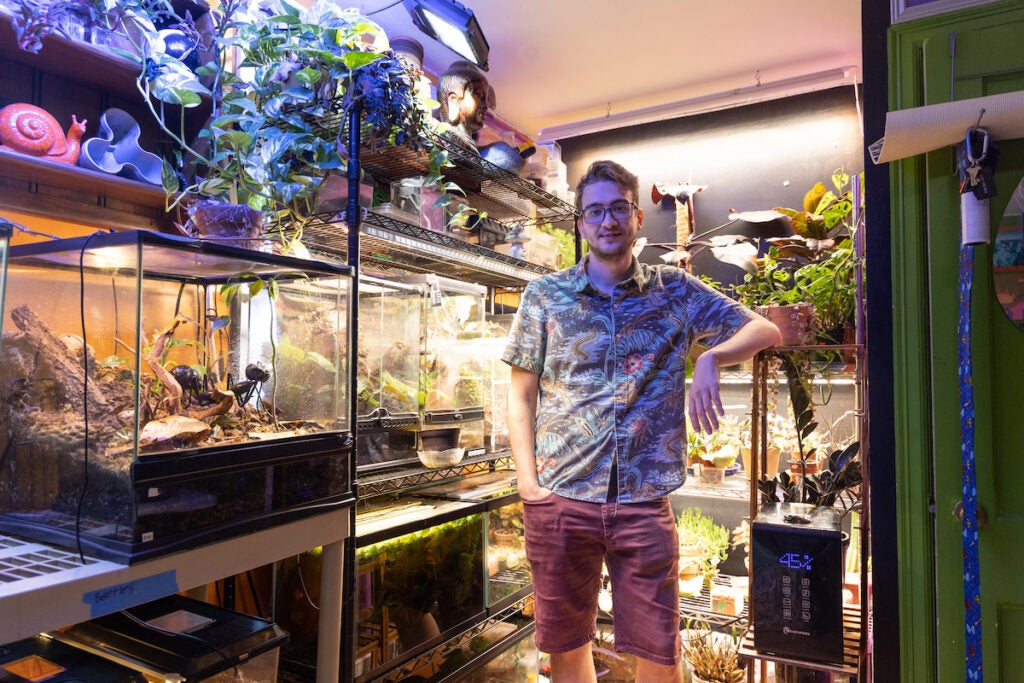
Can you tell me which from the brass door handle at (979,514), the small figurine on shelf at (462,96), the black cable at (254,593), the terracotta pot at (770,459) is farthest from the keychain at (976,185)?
the black cable at (254,593)

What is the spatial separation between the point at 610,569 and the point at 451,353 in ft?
3.21

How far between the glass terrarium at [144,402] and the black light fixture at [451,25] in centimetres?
140

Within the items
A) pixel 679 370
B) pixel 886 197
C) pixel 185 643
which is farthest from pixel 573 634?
pixel 886 197

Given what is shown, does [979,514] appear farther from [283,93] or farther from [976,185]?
[283,93]

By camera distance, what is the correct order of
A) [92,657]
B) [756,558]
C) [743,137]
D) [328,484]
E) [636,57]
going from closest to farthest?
[92,657] → [328,484] → [756,558] → [636,57] → [743,137]

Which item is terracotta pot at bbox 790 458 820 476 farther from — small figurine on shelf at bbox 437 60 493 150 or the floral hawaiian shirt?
small figurine on shelf at bbox 437 60 493 150

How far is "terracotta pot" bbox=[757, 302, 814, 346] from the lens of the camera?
7.43 feet

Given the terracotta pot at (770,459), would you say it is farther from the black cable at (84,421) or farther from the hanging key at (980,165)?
the black cable at (84,421)

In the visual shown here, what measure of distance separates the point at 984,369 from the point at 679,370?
2.56 feet

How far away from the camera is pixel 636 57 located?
11.2ft

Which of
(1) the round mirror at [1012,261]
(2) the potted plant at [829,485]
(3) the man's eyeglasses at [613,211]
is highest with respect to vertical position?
(3) the man's eyeglasses at [613,211]

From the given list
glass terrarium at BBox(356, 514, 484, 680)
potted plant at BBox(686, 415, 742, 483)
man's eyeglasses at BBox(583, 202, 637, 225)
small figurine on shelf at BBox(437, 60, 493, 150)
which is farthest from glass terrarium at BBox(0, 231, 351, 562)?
potted plant at BBox(686, 415, 742, 483)

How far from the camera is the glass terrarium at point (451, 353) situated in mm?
2322

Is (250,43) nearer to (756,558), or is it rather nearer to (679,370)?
(679,370)
